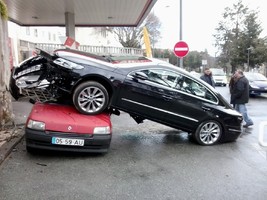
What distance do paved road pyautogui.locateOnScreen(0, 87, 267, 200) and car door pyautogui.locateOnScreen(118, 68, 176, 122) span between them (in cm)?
82

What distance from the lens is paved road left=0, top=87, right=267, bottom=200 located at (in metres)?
4.23

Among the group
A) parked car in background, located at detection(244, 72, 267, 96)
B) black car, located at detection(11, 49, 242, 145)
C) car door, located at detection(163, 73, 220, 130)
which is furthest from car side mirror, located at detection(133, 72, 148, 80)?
parked car in background, located at detection(244, 72, 267, 96)

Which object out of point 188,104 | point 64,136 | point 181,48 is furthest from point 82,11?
point 64,136

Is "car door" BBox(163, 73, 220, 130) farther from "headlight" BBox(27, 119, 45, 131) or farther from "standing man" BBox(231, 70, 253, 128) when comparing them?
"headlight" BBox(27, 119, 45, 131)

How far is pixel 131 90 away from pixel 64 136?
1683 millimetres

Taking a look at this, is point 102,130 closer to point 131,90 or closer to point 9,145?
point 131,90

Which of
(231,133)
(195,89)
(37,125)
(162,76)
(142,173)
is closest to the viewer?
(142,173)

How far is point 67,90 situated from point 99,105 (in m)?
0.70

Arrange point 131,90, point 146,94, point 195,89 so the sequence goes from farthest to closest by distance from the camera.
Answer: point 195,89 → point 146,94 → point 131,90

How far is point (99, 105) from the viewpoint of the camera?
20.0 feet

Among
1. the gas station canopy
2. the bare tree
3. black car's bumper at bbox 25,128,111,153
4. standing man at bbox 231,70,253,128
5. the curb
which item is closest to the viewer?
black car's bumper at bbox 25,128,111,153

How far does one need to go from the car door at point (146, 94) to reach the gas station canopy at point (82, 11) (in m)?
6.41

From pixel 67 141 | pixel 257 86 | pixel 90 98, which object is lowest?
pixel 257 86

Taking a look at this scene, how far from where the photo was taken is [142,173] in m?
5.02
